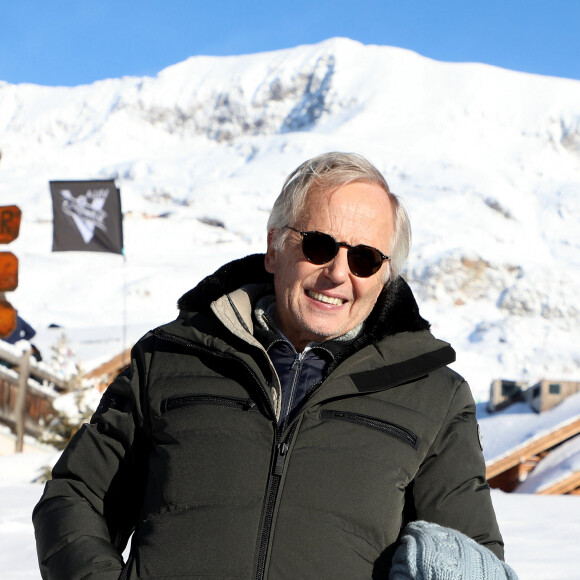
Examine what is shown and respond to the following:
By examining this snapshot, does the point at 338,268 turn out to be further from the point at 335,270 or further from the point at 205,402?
the point at 205,402

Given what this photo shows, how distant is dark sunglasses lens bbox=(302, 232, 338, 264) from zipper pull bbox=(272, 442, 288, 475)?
407mm

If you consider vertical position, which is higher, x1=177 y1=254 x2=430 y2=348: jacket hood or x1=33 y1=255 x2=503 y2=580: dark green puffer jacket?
x1=177 y1=254 x2=430 y2=348: jacket hood

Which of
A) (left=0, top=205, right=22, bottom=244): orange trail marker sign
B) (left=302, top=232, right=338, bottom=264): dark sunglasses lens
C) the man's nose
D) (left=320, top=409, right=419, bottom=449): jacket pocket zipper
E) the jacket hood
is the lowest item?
(left=320, top=409, right=419, bottom=449): jacket pocket zipper

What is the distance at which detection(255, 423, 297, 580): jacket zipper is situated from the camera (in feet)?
5.26

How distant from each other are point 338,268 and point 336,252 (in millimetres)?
34

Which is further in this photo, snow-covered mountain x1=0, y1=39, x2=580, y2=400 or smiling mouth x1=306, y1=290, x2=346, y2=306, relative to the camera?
snow-covered mountain x1=0, y1=39, x2=580, y2=400

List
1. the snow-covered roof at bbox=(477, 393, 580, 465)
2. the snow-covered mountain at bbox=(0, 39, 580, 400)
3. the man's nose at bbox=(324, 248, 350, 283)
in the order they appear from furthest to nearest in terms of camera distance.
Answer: the snow-covered mountain at bbox=(0, 39, 580, 400), the snow-covered roof at bbox=(477, 393, 580, 465), the man's nose at bbox=(324, 248, 350, 283)

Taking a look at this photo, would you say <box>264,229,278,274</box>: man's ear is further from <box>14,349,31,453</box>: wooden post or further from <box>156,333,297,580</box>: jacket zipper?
<box>14,349,31,453</box>: wooden post

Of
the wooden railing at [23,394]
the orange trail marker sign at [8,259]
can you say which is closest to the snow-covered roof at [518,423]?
the wooden railing at [23,394]

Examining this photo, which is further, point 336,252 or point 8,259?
point 8,259

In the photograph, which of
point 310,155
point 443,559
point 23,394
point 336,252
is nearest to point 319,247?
point 336,252

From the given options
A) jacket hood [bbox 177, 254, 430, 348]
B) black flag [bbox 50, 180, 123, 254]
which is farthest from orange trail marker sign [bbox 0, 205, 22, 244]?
black flag [bbox 50, 180, 123, 254]

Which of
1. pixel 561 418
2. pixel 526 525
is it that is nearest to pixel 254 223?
pixel 561 418

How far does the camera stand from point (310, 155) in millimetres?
72375
